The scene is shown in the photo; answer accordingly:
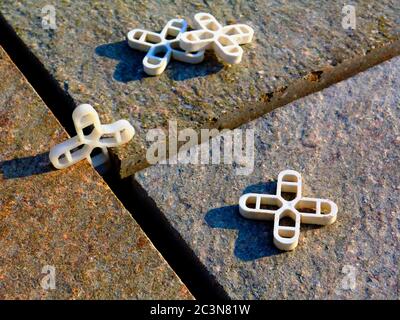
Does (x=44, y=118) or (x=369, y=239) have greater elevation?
(x=44, y=118)

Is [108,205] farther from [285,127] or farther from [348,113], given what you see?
[348,113]

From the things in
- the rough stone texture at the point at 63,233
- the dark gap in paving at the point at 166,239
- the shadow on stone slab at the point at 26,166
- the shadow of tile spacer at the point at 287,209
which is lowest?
the dark gap in paving at the point at 166,239

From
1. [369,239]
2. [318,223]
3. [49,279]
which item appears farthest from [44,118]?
[369,239]

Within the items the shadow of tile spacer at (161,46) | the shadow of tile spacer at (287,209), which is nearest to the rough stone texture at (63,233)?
the shadow of tile spacer at (287,209)

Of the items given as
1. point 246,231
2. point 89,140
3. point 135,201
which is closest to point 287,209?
point 246,231

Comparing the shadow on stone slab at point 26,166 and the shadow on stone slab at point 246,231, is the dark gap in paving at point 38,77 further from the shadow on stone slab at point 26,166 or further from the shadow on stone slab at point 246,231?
the shadow on stone slab at point 246,231

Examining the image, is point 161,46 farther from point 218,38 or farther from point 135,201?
point 135,201

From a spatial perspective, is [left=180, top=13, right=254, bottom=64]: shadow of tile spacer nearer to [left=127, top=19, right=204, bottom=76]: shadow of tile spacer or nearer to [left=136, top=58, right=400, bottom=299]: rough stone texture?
[left=127, top=19, right=204, bottom=76]: shadow of tile spacer
